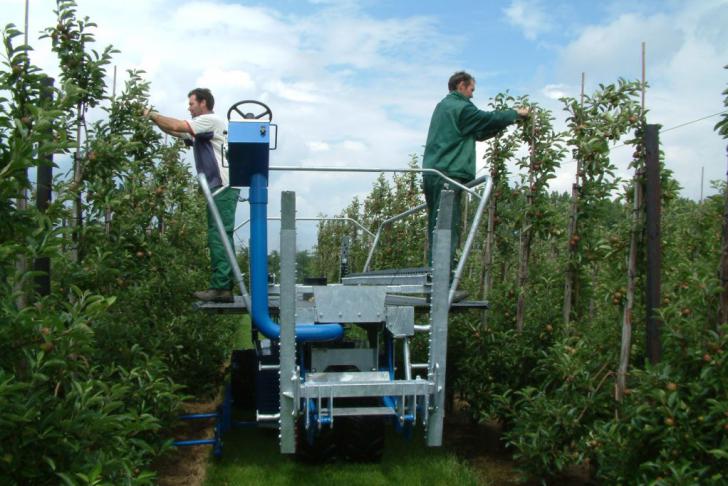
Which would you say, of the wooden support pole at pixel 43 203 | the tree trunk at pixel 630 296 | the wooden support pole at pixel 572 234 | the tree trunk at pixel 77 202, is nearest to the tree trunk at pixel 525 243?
the wooden support pole at pixel 572 234

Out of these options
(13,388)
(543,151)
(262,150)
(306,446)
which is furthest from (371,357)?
(13,388)

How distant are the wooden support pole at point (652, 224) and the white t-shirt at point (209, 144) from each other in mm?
3301

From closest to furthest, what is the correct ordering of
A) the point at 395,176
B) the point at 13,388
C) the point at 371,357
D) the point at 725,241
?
the point at 13,388 < the point at 725,241 < the point at 371,357 < the point at 395,176

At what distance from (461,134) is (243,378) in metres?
3.76

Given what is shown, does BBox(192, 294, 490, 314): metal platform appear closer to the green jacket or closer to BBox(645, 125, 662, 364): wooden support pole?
the green jacket

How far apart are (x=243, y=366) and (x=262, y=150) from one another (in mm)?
4116

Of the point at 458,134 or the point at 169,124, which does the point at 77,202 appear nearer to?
the point at 169,124

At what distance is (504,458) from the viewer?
23.5 feet

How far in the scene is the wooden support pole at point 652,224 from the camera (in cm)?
480

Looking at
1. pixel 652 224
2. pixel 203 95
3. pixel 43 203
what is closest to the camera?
pixel 43 203

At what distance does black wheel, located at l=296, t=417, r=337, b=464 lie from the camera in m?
6.02

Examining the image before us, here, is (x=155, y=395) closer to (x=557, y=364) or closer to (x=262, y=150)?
(x=262, y=150)

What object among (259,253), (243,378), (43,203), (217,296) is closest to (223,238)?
(259,253)

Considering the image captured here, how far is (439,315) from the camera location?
14.9ft
